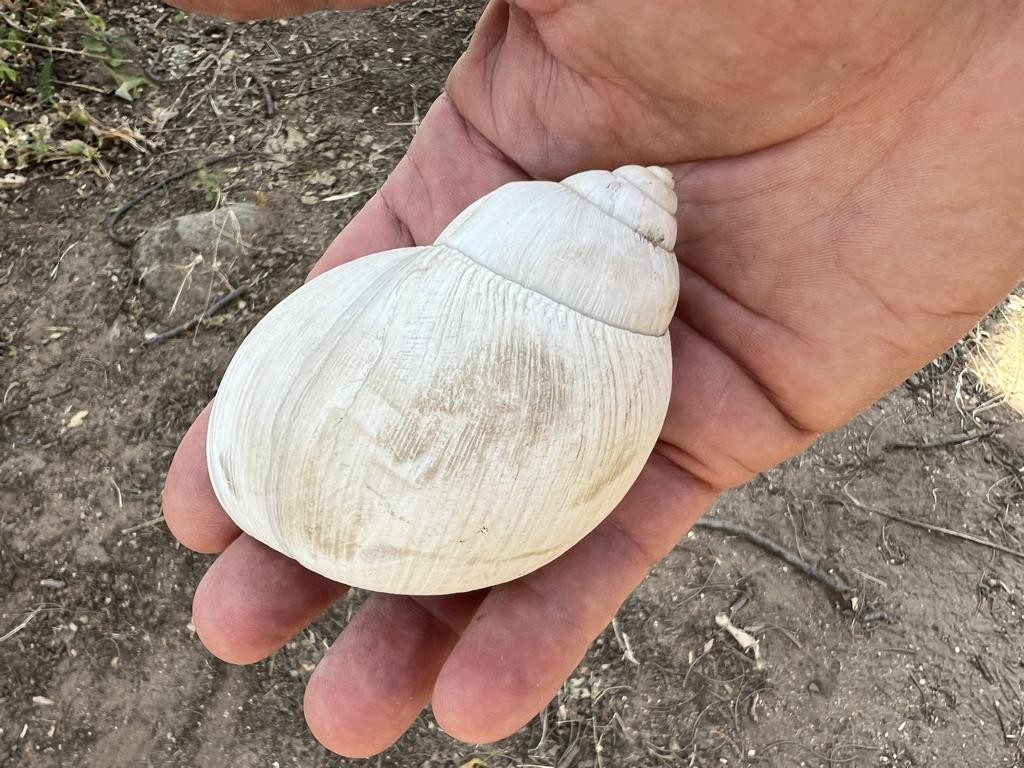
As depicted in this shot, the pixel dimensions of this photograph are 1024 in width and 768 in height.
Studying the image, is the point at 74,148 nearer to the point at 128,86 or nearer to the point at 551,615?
the point at 128,86

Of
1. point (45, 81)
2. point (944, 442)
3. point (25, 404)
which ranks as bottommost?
point (25, 404)

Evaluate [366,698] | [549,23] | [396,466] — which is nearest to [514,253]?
[396,466]

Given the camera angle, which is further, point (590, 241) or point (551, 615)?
point (551, 615)

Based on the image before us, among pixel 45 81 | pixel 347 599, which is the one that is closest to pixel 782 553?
pixel 347 599

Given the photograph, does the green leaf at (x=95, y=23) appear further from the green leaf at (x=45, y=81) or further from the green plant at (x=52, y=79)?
the green leaf at (x=45, y=81)

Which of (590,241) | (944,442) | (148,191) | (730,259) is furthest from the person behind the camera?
(148,191)

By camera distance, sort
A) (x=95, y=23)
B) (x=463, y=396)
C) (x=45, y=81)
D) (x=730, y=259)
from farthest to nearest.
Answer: (x=95, y=23), (x=45, y=81), (x=730, y=259), (x=463, y=396)
